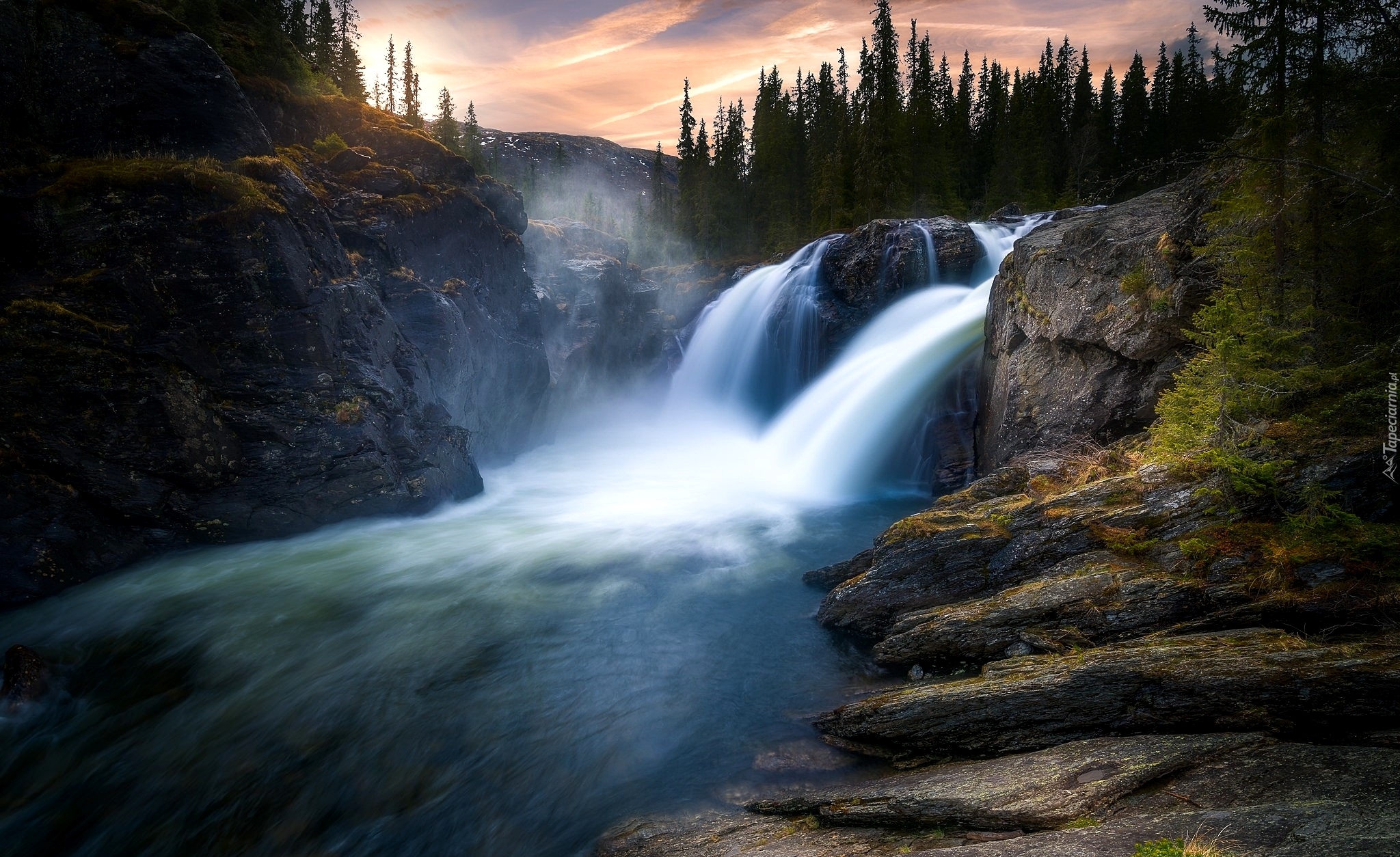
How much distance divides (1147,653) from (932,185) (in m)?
51.5

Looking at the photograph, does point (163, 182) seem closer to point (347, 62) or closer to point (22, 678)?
point (22, 678)

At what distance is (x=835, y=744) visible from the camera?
696 cm

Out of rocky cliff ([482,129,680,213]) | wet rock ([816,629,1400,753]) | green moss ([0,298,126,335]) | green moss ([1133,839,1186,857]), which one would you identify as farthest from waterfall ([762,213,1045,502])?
rocky cliff ([482,129,680,213])

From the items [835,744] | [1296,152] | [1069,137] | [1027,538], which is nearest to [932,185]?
[1069,137]

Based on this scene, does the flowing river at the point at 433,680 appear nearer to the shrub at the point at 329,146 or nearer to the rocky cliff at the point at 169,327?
the rocky cliff at the point at 169,327

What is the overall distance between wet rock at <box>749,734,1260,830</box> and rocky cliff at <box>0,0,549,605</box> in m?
14.0

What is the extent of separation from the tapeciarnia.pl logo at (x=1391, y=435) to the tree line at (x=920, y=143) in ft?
126

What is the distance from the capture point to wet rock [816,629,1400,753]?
4672mm

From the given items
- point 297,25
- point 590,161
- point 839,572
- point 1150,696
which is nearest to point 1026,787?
point 1150,696

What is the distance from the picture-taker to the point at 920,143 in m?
48.7

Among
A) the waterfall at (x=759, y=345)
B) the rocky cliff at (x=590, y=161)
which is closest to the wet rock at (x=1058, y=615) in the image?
the waterfall at (x=759, y=345)

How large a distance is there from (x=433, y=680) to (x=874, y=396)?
15249 mm

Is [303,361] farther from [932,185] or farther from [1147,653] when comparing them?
[932,185]

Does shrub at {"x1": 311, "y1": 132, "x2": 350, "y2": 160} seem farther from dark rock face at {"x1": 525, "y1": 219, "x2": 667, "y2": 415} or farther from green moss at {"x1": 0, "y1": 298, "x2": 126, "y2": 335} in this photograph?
dark rock face at {"x1": 525, "y1": 219, "x2": 667, "y2": 415}
